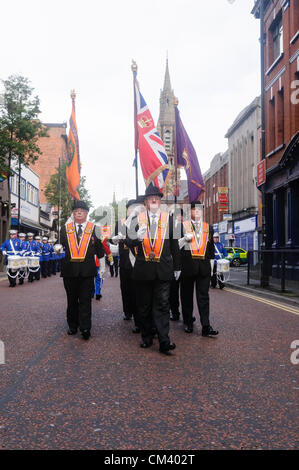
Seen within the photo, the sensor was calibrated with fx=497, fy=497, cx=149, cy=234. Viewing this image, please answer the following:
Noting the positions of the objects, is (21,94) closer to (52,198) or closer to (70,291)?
(70,291)

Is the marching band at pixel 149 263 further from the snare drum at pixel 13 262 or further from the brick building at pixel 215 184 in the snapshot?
the brick building at pixel 215 184

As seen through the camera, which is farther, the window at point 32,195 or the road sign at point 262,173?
the window at point 32,195

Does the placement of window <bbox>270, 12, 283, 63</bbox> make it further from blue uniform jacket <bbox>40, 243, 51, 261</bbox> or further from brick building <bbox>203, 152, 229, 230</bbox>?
brick building <bbox>203, 152, 229, 230</bbox>

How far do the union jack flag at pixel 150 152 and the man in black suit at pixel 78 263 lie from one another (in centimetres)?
328

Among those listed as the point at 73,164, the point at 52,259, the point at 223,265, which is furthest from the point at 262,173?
the point at 52,259

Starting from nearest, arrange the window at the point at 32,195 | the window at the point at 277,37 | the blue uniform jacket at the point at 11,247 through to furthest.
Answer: the blue uniform jacket at the point at 11,247 < the window at the point at 277,37 < the window at the point at 32,195

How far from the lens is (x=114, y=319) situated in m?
8.88

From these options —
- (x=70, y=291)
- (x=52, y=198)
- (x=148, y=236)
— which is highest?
(x=52, y=198)

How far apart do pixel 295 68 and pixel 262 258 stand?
9235 mm

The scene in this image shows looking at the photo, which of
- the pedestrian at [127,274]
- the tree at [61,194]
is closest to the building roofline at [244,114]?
the tree at [61,194]

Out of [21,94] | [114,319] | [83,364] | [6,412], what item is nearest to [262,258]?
[114,319]

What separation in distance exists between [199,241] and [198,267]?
0.41 meters

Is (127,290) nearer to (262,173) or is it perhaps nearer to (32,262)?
(262,173)

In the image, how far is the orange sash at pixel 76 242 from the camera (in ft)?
23.8
